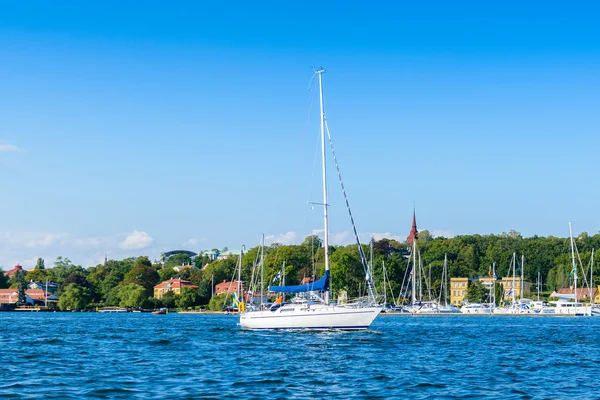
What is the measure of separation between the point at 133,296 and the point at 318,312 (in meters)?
128

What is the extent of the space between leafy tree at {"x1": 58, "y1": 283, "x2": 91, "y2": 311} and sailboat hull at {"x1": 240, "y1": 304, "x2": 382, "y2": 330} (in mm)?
131854

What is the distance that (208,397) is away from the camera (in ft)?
100

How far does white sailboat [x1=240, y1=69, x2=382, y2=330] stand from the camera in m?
60.5

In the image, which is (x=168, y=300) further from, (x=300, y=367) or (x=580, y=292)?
(x=300, y=367)

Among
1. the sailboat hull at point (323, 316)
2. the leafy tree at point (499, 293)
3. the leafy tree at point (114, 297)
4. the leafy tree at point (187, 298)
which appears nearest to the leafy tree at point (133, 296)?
the leafy tree at point (114, 297)

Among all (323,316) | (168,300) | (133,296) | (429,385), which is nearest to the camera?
(429,385)

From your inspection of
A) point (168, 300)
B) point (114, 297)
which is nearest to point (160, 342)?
point (168, 300)

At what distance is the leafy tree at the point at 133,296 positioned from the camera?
182 metres

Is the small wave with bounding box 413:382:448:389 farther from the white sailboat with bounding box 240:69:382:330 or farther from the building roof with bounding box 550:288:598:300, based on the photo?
the building roof with bounding box 550:288:598:300

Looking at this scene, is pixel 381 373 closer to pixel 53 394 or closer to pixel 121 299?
pixel 53 394

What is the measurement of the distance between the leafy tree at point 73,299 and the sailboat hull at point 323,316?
132m

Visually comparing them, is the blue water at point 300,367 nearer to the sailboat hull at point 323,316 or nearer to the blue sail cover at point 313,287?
the sailboat hull at point 323,316

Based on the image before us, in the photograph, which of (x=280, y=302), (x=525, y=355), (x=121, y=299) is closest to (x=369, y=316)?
(x=280, y=302)

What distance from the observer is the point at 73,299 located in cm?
18525
